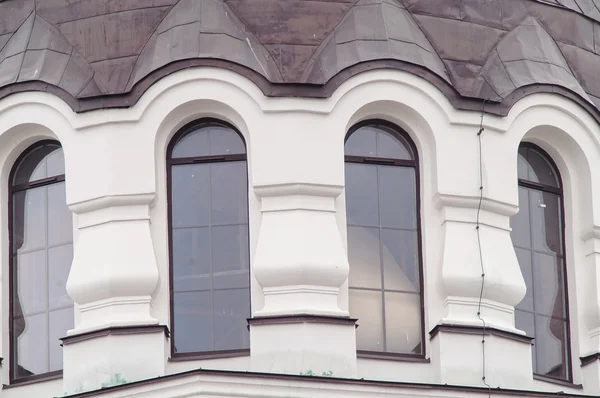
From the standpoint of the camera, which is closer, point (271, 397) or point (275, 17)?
point (271, 397)

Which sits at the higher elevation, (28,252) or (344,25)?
(344,25)

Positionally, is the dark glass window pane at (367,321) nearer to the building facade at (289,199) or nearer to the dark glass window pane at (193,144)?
the building facade at (289,199)

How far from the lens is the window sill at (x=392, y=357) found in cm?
3412

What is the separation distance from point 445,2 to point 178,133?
11.8 feet

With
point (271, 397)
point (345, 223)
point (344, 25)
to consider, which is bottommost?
point (271, 397)

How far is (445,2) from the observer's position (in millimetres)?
35781

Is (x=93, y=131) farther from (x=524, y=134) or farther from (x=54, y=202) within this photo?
(x=524, y=134)

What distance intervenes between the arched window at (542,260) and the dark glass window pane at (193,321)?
12.2 feet

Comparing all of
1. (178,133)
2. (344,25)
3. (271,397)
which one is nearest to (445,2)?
(344,25)

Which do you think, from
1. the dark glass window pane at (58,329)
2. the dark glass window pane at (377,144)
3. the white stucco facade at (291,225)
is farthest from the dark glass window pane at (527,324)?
the dark glass window pane at (58,329)

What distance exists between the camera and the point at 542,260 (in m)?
35.9

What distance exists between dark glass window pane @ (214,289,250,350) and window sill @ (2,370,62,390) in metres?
1.92

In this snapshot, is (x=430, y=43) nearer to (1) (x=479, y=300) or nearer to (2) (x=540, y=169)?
(2) (x=540, y=169)

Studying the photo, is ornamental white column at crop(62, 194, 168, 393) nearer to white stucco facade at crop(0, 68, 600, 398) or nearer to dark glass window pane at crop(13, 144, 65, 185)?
white stucco facade at crop(0, 68, 600, 398)
